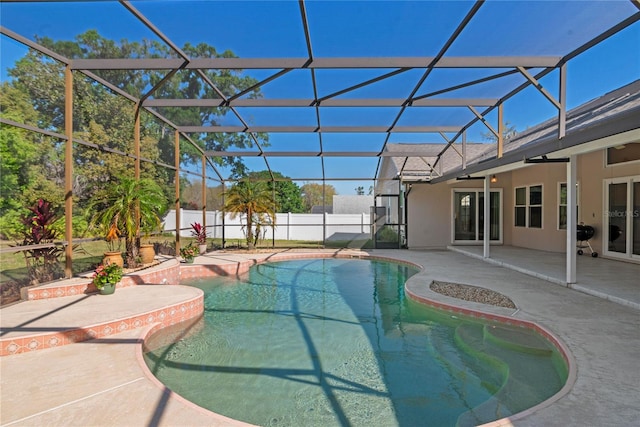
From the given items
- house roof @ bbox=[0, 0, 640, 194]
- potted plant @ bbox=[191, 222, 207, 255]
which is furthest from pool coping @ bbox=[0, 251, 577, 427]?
house roof @ bbox=[0, 0, 640, 194]

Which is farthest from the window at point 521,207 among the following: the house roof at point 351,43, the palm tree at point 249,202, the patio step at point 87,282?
the patio step at point 87,282

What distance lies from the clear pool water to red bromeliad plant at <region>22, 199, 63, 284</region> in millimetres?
3018

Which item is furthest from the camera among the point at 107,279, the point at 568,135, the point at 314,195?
the point at 314,195

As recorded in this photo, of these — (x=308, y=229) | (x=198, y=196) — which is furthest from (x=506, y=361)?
(x=308, y=229)

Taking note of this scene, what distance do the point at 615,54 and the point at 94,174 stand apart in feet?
44.4

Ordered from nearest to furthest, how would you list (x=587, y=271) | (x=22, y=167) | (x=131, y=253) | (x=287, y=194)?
(x=587, y=271)
(x=131, y=253)
(x=22, y=167)
(x=287, y=194)

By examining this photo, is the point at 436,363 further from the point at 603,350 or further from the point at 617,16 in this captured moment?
the point at 617,16

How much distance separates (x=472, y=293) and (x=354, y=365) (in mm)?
3327

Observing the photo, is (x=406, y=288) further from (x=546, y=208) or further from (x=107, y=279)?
(x=546, y=208)

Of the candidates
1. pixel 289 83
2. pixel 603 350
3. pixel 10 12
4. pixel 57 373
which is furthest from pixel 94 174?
pixel 603 350

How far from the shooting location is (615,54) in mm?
5613

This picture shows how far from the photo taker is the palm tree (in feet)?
42.9

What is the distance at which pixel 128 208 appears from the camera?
782 centimetres

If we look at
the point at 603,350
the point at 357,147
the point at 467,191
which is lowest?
the point at 603,350
